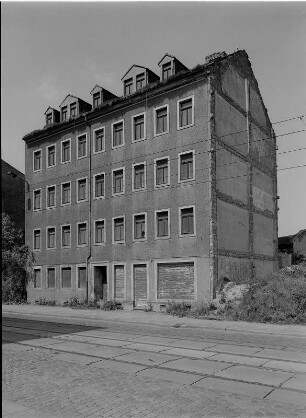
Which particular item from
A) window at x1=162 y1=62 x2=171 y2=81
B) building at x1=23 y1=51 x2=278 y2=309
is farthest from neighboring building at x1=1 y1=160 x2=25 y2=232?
window at x1=162 y1=62 x2=171 y2=81

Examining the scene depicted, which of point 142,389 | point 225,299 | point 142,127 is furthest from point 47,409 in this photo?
point 142,127

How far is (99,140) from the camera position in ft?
98.5

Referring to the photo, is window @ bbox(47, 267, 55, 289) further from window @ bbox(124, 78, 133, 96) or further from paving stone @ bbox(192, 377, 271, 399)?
paving stone @ bbox(192, 377, 271, 399)

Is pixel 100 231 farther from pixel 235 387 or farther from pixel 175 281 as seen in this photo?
pixel 235 387

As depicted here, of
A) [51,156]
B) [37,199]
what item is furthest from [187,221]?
[37,199]

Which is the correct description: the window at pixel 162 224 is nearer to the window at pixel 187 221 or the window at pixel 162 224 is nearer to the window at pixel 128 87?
the window at pixel 187 221

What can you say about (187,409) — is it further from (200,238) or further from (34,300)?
(34,300)

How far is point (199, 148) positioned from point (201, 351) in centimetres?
1522

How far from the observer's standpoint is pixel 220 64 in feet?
84.8

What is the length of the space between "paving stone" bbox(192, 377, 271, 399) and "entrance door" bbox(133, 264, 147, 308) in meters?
18.2

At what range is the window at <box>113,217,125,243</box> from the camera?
91.2ft

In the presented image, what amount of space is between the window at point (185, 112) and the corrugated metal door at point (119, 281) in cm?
980

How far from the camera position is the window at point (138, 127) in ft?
90.0

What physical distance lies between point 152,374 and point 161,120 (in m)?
20.1
